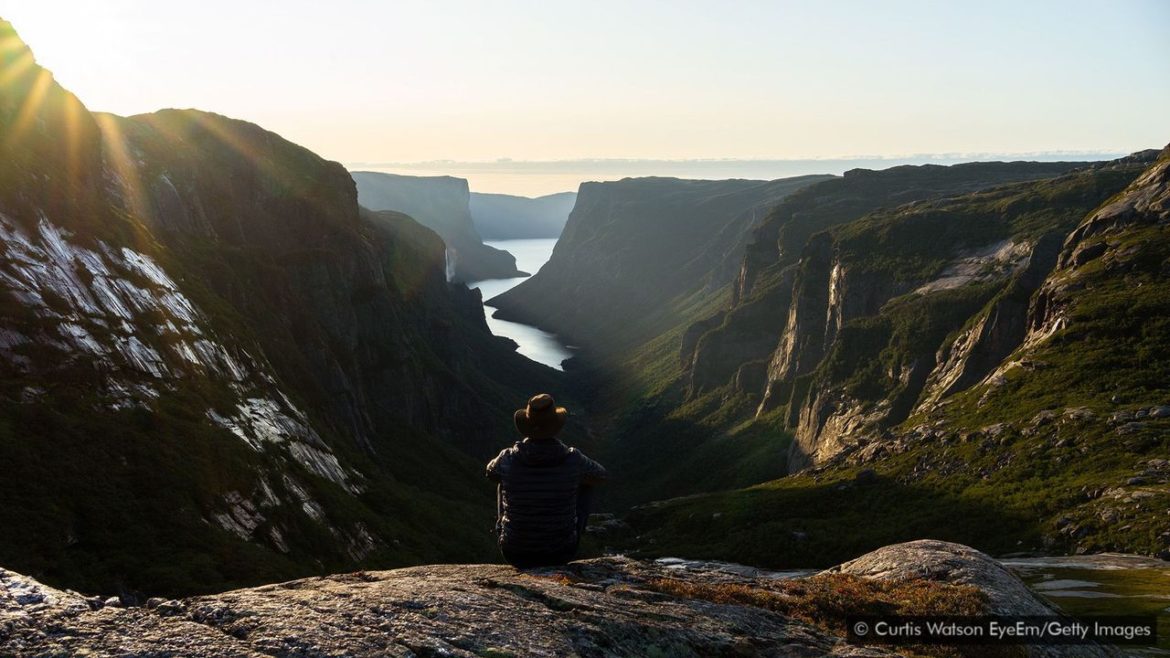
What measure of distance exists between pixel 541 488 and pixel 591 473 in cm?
119

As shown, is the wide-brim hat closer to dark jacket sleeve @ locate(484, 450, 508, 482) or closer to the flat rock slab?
dark jacket sleeve @ locate(484, 450, 508, 482)

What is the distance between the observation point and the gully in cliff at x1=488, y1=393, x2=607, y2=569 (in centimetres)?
1762

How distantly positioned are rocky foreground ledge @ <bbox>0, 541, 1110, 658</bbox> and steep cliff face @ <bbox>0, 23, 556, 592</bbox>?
62.6 ft

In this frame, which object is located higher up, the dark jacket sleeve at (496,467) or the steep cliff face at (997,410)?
the dark jacket sleeve at (496,467)

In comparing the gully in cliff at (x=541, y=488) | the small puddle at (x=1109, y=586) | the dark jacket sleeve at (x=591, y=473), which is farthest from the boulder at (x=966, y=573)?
the gully in cliff at (x=541, y=488)

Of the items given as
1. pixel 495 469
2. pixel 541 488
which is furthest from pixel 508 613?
pixel 495 469

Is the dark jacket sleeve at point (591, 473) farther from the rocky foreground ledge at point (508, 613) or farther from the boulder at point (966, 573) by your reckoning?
the boulder at point (966, 573)

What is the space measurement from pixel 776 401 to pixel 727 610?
164165mm

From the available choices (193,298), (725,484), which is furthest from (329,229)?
(725,484)

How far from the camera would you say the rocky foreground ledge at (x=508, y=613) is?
1185 centimetres

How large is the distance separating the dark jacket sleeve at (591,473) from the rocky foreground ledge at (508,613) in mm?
2113

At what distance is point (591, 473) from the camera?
58.8ft

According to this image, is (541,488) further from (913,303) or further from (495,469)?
(913,303)

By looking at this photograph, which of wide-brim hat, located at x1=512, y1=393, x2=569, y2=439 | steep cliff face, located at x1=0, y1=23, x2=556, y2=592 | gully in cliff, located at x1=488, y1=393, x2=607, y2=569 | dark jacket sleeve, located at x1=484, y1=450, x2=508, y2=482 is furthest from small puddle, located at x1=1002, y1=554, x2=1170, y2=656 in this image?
steep cliff face, located at x1=0, y1=23, x2=556, y2=592
